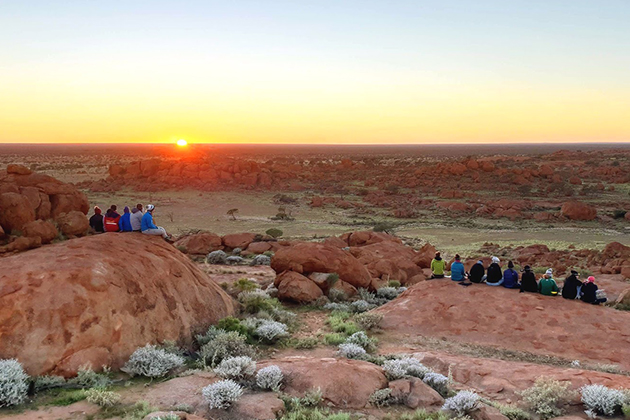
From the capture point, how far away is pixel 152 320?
10.0m

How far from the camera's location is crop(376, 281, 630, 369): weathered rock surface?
→ 1223 cm

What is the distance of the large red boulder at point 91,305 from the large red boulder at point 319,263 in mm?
5941

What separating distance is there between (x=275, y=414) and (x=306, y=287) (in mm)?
9094

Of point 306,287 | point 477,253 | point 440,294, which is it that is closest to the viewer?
point 440,294

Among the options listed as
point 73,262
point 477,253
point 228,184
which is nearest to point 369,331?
point 73,262

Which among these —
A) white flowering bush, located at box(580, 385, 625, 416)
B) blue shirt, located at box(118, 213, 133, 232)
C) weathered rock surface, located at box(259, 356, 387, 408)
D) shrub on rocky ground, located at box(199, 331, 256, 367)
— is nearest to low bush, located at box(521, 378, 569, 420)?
white flowering bush, located at box(580, 385, 625, 416)

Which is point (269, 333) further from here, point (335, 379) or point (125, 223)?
point (125, 223)

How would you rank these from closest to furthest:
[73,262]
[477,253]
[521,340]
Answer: [73,262]
[521,340]
[477,253]

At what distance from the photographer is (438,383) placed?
28.9 ft

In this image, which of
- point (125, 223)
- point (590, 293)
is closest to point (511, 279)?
point (590, 293)

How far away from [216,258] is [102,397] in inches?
646

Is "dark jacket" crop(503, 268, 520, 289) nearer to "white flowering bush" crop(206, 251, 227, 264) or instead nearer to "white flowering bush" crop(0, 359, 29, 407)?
"white flowering bush" crop(0, 359, 29, 407)

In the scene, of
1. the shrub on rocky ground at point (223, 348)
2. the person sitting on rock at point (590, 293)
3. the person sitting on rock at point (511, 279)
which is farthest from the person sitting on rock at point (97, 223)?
the person sitting on rock at point (590, 293)

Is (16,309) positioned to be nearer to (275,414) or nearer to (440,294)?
(275,414)
